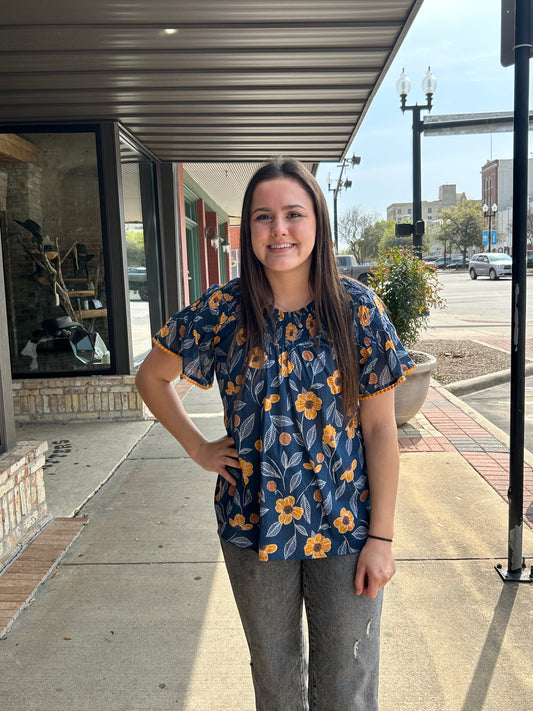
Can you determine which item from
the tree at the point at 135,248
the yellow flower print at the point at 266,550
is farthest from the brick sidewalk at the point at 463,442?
the tree at the point at 135,248

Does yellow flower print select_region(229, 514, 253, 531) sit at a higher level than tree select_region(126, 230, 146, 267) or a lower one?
lower

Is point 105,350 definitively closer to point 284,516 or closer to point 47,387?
point 47,387

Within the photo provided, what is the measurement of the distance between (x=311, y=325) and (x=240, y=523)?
21.4 inches

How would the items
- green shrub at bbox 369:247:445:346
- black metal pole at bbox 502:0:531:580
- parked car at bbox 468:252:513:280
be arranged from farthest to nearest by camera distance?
parked car at bbox 468:252:513:280 < green shrub at bbox 369:247:445:346 < black metal pole at bbox 502:0:531:580

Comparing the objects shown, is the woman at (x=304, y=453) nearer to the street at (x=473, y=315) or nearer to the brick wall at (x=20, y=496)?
the brick wall at (x=20, y=496)

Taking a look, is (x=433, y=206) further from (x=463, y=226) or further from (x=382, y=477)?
(x=382, y=477)

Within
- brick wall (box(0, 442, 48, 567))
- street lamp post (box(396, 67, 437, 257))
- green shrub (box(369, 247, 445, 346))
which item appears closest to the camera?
brick wall (box(0, 442, 48, 567))

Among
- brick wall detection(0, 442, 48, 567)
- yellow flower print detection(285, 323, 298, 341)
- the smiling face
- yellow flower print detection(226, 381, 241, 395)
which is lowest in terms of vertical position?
brick wall detection(0, 442, 48, 567)

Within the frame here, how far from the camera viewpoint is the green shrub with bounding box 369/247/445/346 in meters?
5.97

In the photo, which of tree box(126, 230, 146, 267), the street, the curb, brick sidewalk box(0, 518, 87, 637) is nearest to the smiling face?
brick sidewalk box(0, 518, 87, 637)

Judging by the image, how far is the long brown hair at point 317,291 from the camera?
1.59 meters

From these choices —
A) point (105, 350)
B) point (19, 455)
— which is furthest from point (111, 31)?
point (105, 350)

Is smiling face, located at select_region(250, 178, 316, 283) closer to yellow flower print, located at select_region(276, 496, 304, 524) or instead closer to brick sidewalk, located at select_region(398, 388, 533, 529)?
yellow flower print, located at select_region(276, 496, 304, 524)

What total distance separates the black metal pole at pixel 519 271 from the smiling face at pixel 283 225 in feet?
5.44
